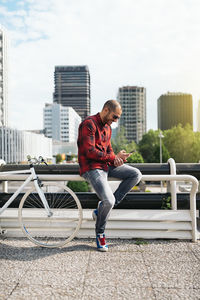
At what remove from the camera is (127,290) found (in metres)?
2.59

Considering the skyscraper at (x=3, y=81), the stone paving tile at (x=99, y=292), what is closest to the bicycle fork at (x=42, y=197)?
the stone paving tile at (x=99, y=292)

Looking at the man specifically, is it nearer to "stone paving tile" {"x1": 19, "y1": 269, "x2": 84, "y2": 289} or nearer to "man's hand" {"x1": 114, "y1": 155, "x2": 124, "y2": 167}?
"man's hand" {"x1": 114, "y1": 155, "x2": 124, "y2": 167}

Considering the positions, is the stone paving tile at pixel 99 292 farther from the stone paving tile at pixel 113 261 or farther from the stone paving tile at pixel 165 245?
the stone paving tile at pixel 165 245

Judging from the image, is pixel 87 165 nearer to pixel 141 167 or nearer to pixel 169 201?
pixel 141 167

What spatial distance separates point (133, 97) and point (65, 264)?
646 ft

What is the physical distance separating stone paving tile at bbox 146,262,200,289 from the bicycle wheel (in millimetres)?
1216

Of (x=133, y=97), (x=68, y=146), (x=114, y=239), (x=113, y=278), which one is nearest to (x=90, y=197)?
(x=114, y=239)

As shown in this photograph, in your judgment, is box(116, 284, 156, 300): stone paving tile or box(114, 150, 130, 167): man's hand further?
box(114, 150, 130, 167): man's hand

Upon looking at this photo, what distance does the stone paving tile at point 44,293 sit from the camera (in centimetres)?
246

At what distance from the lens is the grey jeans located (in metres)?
3.61

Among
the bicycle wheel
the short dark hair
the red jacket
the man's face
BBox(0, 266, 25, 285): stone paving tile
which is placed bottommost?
BBox(0, 266, 25, 285): stone paving tile

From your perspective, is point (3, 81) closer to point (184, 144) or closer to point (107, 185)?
point (184, 144)

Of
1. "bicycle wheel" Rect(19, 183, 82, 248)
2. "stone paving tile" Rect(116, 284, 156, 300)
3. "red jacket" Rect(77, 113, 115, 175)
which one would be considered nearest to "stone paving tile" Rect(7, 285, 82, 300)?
"stone paving tile" Rect(116, 284, 156, 300)

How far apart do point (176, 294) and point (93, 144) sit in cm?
178
